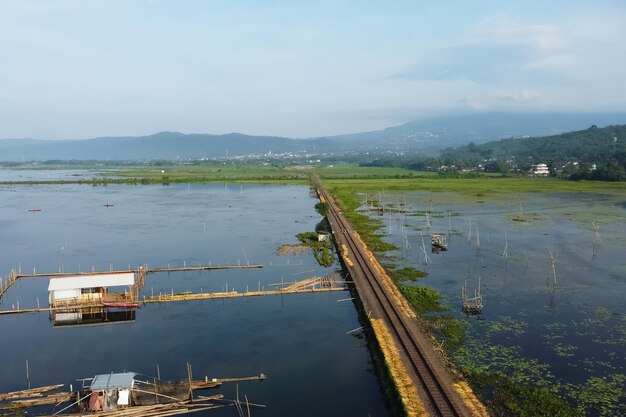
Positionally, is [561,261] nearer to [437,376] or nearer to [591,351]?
[591,351]

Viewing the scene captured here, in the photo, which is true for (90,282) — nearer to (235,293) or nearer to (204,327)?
(204,327)

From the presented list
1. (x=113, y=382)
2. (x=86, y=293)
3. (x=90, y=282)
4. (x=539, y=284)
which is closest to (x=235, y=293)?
(x=90, y=282)

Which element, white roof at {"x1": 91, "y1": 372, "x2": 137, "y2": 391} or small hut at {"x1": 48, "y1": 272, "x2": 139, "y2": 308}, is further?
small hut at {"x1": 48, "y1": 272, "x2": 139, "y2": 308}

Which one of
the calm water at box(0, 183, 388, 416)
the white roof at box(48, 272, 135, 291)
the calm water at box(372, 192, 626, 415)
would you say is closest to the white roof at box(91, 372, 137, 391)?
the calm water at box(0, 183, 388, 416)

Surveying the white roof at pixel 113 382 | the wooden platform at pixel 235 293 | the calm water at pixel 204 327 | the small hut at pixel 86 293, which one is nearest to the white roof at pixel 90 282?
the small hut at pixel 86 293

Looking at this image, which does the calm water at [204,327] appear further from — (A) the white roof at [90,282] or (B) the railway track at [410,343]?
(A) the white roof at [90,282]

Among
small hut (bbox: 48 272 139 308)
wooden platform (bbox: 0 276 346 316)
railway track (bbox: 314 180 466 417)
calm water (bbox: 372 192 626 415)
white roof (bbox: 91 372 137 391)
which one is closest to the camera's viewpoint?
railway track (bbox: 314 180 466 417)

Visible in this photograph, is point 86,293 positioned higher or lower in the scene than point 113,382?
higher

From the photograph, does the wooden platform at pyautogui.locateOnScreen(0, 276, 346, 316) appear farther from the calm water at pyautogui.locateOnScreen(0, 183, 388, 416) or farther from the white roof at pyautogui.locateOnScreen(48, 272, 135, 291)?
the white roof at pyautogui.locateOnScreen(48, 272, 135, 291)
